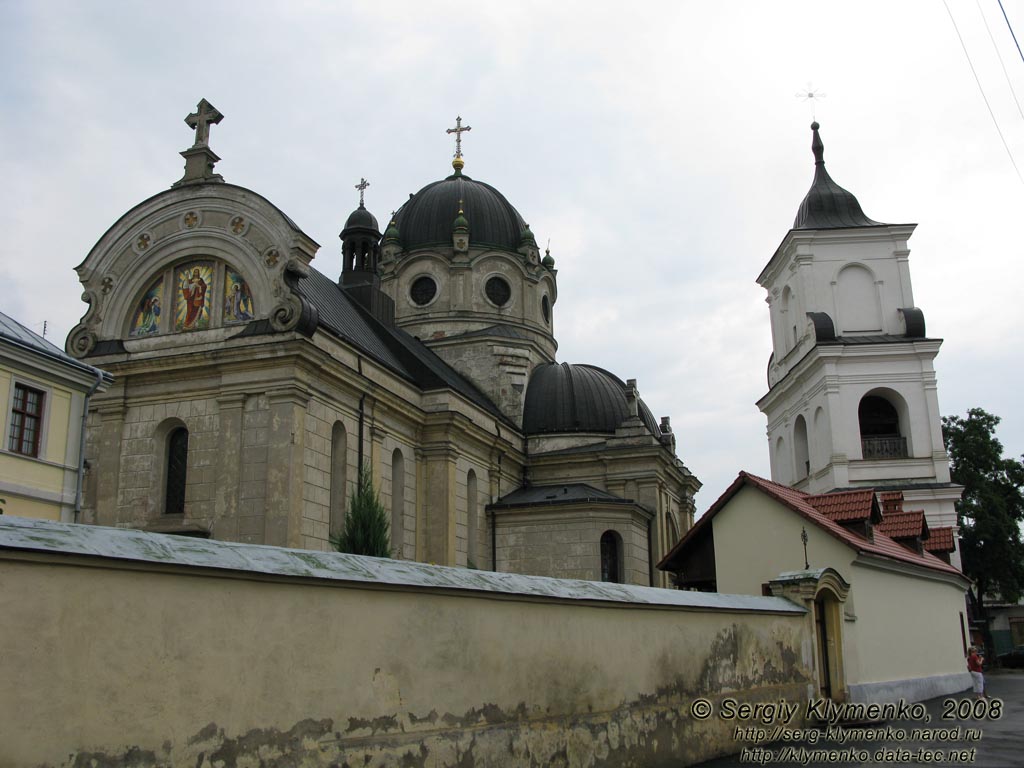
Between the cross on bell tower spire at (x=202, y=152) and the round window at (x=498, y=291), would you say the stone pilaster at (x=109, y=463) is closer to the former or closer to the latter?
the cross on bell tower spire at (x=202, y=152)

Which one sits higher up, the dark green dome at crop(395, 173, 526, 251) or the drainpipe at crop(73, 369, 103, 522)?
the dark green dome at crop(395, 173, 526, 251)

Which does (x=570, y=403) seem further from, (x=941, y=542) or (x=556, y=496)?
(x=941, y=542)

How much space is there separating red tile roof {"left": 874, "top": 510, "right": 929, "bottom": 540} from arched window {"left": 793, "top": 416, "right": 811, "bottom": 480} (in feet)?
40.4

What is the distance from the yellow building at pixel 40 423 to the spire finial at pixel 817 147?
98.5ft

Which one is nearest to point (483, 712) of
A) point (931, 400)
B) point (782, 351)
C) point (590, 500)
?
point (590, 500)

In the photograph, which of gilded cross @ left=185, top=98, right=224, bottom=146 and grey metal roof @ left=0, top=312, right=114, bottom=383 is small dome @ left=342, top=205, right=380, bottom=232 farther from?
grey metal roof @ left=0, top=312, right=114, bottom=383

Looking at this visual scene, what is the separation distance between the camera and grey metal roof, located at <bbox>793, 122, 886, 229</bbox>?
37.8 meters

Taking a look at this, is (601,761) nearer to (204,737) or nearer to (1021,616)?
(204,737)

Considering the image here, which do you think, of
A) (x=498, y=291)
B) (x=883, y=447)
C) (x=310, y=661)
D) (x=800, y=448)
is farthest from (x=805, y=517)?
(x=498, y=291)

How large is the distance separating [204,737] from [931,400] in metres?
33.0

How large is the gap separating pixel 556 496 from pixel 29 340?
17.7 metres

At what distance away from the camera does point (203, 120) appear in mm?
27250

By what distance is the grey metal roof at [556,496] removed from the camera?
32.4m

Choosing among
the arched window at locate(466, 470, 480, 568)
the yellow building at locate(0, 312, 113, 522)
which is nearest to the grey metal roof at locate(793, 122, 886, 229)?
the arched window at locate(466, 470, 480, 568)
